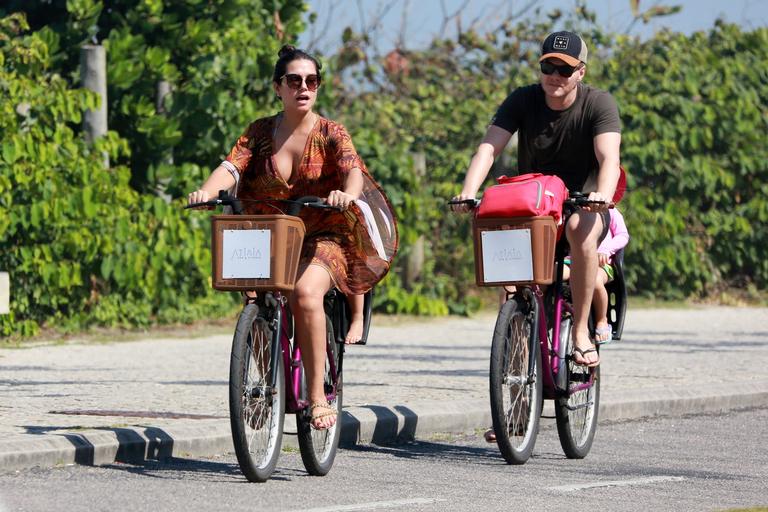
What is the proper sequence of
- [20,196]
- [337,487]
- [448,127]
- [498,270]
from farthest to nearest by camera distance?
[448,127], [20,196], [498,270], [337,487]

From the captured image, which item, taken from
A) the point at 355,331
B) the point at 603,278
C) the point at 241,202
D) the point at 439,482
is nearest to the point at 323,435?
the point at 355,331

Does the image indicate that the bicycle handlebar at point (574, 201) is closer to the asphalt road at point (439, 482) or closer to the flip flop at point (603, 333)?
A: the flip flop at point (603, 333)

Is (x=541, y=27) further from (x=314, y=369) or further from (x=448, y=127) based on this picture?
(x=314, y=369)

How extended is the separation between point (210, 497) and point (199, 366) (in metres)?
5.04

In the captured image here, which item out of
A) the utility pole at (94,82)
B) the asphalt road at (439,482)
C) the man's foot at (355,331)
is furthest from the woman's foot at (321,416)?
the utility pole at (94,82)

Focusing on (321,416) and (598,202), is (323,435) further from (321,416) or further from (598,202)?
(598,202)

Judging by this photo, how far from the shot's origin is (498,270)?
7.39 meters

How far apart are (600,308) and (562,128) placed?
953 millimetres

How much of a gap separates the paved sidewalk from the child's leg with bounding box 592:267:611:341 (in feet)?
3.51

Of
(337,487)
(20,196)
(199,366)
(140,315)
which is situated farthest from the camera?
(140,315)

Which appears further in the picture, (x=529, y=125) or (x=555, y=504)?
(x=529, y=125)

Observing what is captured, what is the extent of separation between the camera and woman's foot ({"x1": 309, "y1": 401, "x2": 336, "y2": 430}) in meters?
6.92

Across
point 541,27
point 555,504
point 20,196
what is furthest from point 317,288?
point 541,27

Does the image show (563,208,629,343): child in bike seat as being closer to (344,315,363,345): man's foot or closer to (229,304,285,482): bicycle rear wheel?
(344,315,363,345): man's foot
